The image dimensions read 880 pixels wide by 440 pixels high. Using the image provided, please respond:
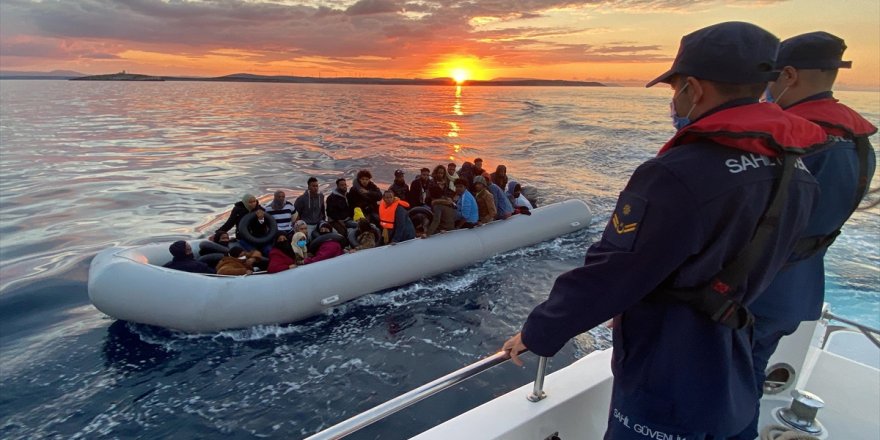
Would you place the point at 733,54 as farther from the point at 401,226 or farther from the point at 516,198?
the point at 516,198

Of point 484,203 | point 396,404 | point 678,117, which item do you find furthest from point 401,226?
point 678,117

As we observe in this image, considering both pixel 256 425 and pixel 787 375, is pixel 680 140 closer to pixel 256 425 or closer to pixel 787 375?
pixel 787 375

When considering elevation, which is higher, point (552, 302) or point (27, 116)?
point (552, 302)

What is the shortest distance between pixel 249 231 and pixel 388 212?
2097mm

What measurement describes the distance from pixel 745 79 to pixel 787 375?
100 inches

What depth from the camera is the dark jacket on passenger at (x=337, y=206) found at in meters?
8.09

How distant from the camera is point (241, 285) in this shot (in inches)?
249

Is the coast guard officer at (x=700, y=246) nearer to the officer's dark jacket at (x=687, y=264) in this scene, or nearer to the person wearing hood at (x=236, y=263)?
the officer's dark jacket at (x=687, y=264)

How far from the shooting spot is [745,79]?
3.83 feet

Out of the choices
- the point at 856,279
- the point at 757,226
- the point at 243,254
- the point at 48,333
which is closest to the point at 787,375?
the point at 757,226

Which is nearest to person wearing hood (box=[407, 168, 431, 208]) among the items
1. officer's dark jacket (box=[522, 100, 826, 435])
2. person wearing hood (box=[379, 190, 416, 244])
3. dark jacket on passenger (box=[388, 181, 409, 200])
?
dark jacket on passenger (box=[388, 181, 409, 200])

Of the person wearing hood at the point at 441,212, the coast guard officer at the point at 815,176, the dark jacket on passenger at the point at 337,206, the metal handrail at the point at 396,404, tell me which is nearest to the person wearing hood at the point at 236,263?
the dark jacket on passenger at the point at 337,206

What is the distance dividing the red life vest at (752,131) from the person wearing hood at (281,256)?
250 inches

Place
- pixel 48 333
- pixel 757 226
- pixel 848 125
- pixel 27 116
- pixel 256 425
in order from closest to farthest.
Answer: pixel 757 226
pixel 848 125
pixel 256 425
pixel 48 333
pixel 27 116
